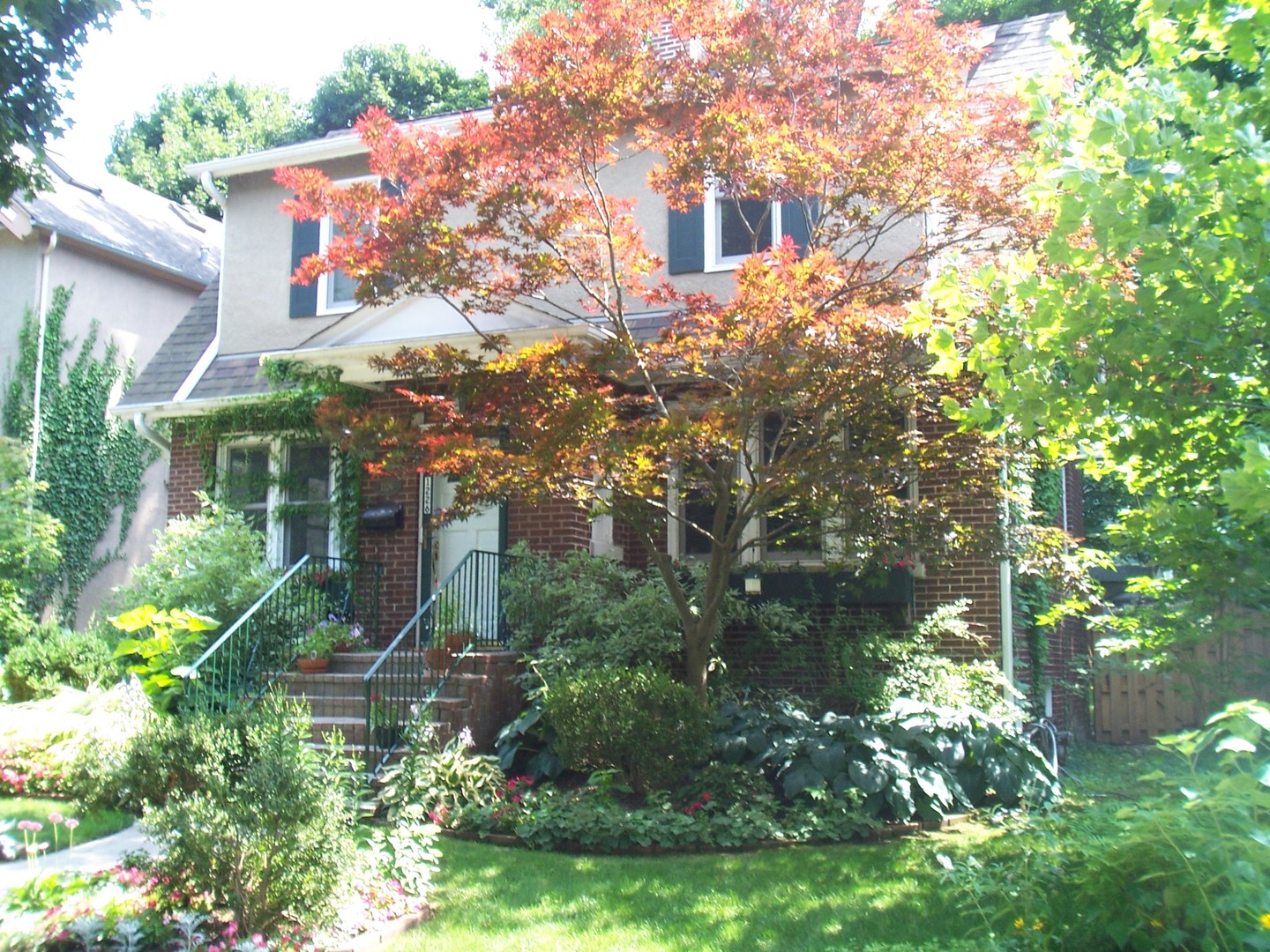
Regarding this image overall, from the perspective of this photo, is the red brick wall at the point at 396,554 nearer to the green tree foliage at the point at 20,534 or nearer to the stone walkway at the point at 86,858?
the stone walkway at the point at 86,858

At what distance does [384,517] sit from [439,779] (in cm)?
449

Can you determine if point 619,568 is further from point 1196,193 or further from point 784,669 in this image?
point 1196,193

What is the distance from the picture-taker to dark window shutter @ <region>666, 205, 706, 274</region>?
37.8ft

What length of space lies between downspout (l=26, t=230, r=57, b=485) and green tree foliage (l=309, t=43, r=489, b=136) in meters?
15.7

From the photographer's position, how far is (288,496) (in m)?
12.9

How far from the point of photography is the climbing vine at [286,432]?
1226cm

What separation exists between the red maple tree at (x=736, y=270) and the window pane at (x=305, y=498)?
171 inches

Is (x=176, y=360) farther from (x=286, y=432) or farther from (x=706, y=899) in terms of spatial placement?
(x=706, y=899)

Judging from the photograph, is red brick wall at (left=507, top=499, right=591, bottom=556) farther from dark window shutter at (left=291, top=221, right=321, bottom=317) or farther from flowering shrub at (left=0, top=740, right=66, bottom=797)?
flowering shrub at (left=0, top=740, right=66, bottom=797)

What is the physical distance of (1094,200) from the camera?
4297 mm

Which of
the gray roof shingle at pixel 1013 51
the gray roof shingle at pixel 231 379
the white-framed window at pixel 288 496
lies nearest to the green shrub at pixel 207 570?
the white-framed window at pixel 288 496

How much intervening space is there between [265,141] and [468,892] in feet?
102

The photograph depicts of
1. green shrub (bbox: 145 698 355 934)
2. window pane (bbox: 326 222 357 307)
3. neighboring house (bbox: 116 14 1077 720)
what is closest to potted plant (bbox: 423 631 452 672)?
neighboring house (bbox: 116 14 1077 720)

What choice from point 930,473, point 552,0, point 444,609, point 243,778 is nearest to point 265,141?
point 552,0
